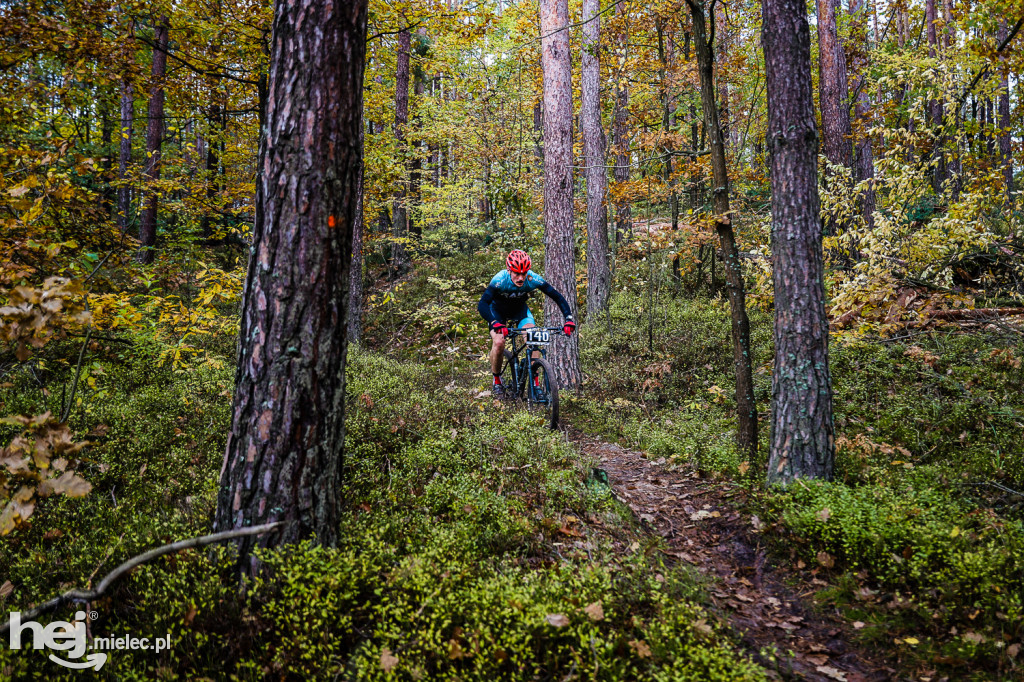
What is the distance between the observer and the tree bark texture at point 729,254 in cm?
570

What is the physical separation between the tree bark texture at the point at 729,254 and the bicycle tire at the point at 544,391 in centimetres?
247

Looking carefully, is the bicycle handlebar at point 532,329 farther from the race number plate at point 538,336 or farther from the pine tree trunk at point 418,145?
the pine tree trunk at point 418,145

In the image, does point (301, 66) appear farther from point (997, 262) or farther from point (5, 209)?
point (997, 262)

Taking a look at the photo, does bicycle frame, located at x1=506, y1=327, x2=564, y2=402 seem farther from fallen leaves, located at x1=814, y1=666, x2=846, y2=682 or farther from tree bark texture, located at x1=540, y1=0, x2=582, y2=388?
fallen leaves, located at x1=814, y1=666, x2=846, y2=682

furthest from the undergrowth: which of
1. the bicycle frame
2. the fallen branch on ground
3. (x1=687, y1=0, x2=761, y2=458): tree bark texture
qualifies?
the bicycle frame

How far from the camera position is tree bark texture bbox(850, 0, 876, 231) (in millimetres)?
11141

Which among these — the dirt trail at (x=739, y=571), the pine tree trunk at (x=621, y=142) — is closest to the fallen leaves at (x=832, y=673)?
the dirt trail at (x=739, y=571)

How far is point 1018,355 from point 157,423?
1057 centimetres

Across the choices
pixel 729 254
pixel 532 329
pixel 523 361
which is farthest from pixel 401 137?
pixel 729 254

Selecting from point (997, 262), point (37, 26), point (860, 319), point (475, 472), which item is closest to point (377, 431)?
point (475, 472)

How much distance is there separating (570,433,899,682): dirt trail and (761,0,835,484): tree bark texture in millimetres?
761

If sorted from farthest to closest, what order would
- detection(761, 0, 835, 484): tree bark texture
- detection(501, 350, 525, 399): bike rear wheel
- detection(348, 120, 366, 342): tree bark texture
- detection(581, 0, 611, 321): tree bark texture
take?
detection(581, 0, 611, 321): tree bark texture, detection(348, 120, 366, 342): tree bark texture, detection(501, 350, 525, 399): bike rear wheel, detection(761, 0, 835, 484): tree bark texture

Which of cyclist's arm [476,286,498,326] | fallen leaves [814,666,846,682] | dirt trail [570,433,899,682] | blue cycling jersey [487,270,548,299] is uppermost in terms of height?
blue cycling jersey [487,270,548,299]

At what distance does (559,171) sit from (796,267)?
17.5ft
